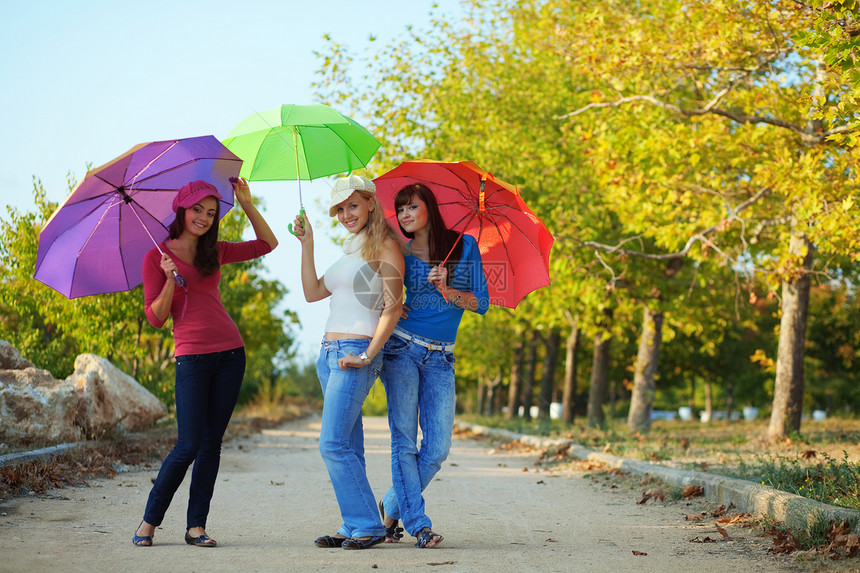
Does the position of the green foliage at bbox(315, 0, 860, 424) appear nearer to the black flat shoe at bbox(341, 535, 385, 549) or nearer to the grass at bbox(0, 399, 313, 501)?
the black flat shoe at bbox(341, 535, 385, 549)

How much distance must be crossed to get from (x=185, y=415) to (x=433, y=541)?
173 cm

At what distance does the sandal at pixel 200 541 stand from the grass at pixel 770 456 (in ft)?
13.2

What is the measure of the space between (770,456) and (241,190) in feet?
20.8

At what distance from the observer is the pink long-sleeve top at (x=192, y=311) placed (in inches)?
196

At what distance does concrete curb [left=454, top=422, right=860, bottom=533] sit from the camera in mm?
5145

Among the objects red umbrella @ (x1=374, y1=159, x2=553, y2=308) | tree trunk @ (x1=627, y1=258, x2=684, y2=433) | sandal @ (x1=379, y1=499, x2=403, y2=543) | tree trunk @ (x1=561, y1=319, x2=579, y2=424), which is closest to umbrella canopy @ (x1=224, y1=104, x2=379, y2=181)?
red umbrella @ (x1=374, y1=159, x2=553, y2=308)

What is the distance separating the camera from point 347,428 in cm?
498

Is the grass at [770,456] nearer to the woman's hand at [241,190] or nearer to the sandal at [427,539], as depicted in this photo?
the sandal at [427,539]

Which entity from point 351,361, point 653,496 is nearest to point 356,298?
point 351,361

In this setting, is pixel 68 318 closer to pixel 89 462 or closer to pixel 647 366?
pixel 89 462

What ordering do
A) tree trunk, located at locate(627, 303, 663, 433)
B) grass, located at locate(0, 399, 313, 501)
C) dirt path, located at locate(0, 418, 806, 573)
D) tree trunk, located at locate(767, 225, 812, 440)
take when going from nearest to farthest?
1. dirt path, located at locate(0, 418, 806, 573)
2. grass, located at locate(0, 399, 313, 501)
3. tree trunk, located at locate(767, 225, 812, 440)
4. tree trunk, located at locate(627, 303, 663, 433)

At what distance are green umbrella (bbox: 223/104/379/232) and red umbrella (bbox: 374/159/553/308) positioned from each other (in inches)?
19.5

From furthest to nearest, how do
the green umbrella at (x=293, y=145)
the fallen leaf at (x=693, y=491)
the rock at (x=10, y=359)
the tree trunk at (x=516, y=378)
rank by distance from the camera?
the tree trunk at (x=516, y=378), the rock at (x=10, y=359), the fallen leaf at (x=693, y=491), the green umbrella at (x=293, y=145)

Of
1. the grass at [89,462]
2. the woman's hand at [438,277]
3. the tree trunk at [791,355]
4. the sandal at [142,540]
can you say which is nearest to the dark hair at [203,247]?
the woman's hand at [438,277]
